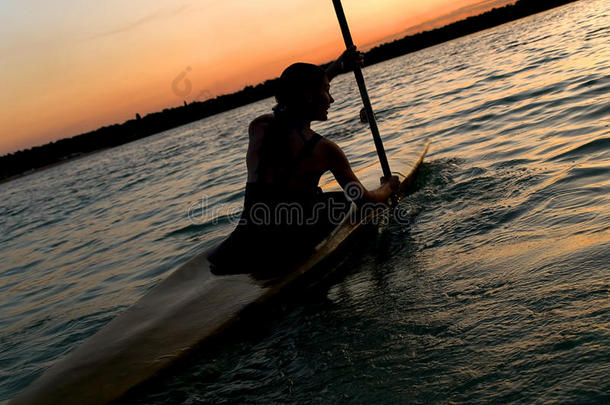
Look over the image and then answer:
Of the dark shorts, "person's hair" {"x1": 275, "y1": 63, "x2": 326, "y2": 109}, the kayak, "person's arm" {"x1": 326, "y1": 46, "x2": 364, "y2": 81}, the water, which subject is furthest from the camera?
"person's arm" {"x1": 326, "y1": 46, "x2": 364, "y2": 81}

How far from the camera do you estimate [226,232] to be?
19.7ft

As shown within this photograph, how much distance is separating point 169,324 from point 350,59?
2723mm

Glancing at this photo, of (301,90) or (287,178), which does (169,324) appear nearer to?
(287,178)

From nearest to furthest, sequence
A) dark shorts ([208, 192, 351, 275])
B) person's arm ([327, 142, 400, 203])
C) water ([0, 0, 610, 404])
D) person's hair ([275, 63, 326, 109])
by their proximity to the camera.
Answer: water ([0, 0, 610, 404])
person's hair ([275, 63, 326, 109])
person's arm ([327, 142, 400, 203])
dark shorts ([208, 192, 351, 275])

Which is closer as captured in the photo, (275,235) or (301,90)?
(301,90)

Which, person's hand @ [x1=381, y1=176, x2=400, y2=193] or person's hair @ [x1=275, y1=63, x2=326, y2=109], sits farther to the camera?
person's hand @ [x1=381, y1=176, x2=400, y2=193]

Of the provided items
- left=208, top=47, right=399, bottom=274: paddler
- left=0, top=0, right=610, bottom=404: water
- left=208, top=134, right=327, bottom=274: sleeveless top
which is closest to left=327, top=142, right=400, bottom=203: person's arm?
left=208, top=47, right=399, bottom=274: paddler

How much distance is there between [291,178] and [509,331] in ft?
5.40

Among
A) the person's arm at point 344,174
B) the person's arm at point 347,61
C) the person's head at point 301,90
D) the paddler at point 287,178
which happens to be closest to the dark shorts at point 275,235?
the paddler at point 287,178

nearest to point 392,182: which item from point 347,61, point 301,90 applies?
point 347,61

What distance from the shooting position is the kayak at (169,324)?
2.75 metres

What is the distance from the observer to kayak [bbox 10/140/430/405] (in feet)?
9.01

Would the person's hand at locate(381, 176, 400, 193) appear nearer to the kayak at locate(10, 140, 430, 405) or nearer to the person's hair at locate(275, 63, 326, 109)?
the kayak at locate(10, 140, 430, 405)

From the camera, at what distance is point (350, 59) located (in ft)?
14.4
